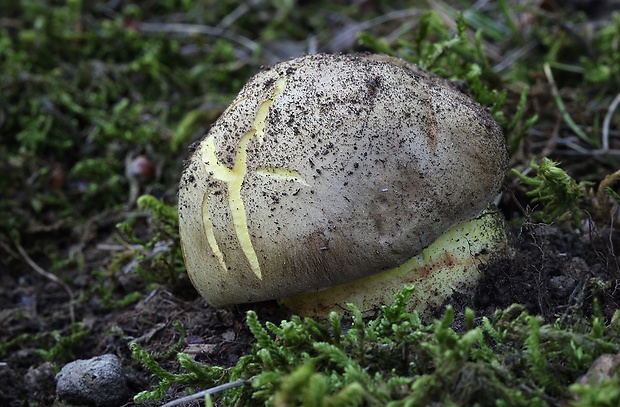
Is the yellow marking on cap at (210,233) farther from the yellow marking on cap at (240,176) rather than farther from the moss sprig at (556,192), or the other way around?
the moss sprig at (556,192)

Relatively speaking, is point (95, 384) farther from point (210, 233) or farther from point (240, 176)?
point (240, 176)

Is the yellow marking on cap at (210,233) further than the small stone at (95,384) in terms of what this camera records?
No

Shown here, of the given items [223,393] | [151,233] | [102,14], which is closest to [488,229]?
[223,393]

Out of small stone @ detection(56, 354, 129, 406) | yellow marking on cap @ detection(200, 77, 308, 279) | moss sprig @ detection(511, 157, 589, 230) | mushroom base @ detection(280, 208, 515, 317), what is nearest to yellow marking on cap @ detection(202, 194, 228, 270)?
yellow marking on cap @ detection(200, 77, 308, 279)

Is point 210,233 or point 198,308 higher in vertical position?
point 210,233

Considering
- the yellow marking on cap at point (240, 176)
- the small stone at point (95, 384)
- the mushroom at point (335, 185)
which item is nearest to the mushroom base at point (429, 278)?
the mushroom at point (335, 185)

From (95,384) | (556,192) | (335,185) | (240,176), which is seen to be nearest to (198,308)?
(95,384)

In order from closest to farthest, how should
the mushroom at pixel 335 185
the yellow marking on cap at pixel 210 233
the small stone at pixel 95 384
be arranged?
the mushroom at pixel 335 185, the yellow marking on cap at pixel 210 233, the small stone at pixel 95 384
